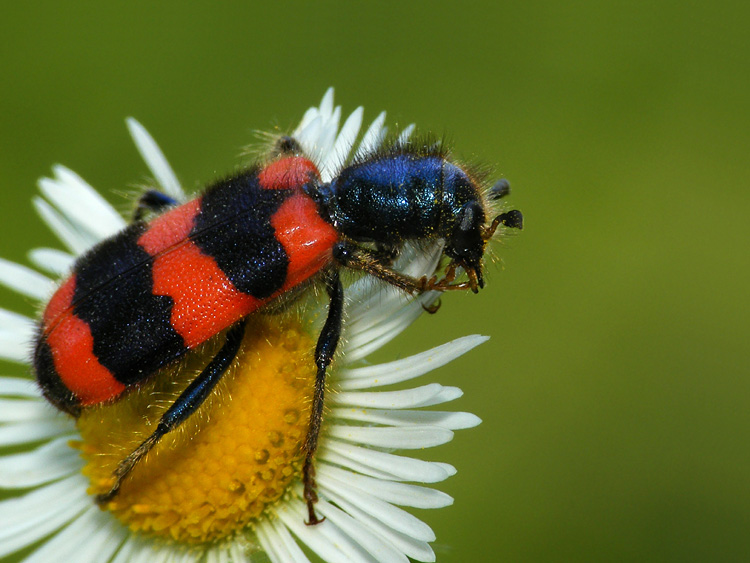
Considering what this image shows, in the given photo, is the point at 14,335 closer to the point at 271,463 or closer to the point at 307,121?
the point at 271,463

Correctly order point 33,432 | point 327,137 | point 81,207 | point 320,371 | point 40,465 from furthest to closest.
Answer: point 81,207 < point 327,137 < point 33,432 < point 40,465 < point 320,371

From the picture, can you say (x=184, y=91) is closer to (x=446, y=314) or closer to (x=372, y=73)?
(x=372, y=73)

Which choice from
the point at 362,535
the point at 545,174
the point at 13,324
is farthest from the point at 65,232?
the point at 545,174

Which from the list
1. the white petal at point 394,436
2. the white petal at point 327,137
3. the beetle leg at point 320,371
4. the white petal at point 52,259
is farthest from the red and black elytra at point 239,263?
the white petal at point 52,259

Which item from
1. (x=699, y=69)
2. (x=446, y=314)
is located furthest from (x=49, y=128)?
(x=699, y=69)

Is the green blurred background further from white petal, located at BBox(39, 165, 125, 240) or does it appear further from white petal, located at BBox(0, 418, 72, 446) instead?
white petal, located at BBox(39, 165, 125, 240)

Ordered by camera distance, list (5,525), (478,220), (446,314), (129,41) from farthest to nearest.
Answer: (129,41), (446,314), (5,525), (478,220)

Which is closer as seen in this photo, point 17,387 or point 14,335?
point 17,387
